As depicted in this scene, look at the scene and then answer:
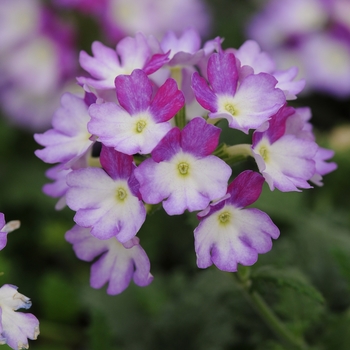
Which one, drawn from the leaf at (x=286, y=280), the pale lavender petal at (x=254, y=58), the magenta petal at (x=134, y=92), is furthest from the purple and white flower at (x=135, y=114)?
the leaf at (x=286, y=280)

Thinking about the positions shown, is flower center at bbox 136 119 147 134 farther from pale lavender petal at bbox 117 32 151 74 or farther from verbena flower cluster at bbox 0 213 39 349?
verbena flower cluster at bbox 0 213 39 349

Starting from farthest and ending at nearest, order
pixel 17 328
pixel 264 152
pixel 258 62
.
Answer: pixel 258 62 < pixel 264 152 < pixel 17 328

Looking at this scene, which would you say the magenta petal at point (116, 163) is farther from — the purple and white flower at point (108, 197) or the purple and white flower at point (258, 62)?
the purple and white flower at point (258, 62)

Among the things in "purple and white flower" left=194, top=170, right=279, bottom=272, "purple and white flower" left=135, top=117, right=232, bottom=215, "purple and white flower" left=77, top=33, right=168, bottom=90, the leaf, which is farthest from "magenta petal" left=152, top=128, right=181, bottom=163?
the leaf

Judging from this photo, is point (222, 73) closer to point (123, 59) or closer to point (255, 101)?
point (255, 101)

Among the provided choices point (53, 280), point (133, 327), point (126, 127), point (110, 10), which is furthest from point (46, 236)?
point (126, 127)

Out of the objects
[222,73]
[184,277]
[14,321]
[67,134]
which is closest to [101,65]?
[67,134]

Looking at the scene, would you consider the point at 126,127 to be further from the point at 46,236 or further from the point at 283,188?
the point at 46,236
